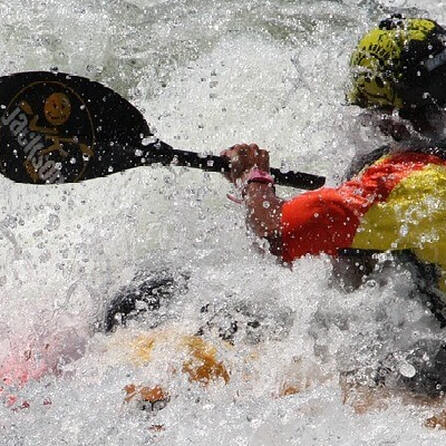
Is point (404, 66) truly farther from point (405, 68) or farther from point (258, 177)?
point (258, 177)

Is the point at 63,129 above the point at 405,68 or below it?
below

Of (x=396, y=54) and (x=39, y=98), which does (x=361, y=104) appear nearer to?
(x=396, y=54)

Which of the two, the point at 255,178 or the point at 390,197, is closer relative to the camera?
the point at 390,197

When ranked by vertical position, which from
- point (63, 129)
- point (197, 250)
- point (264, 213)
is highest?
point (63, 129)

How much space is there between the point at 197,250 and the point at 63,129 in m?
0.75

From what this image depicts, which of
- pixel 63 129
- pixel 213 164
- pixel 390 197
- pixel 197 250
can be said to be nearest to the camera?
pixel 390 197

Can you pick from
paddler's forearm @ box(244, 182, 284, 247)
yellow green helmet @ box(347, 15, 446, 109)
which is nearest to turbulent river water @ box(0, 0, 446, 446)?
paddler's forearm @ box(244, 182, 284, 247)

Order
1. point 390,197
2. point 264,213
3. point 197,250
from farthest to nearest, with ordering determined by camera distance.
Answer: point 197,250, point 264,213, point 390,197

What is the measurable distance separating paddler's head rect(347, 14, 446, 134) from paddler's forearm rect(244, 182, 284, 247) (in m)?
0.39

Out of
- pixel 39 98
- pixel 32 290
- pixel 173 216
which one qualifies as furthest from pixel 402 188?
pixel 173 216

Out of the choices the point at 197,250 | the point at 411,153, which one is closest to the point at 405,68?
the point at 411,153

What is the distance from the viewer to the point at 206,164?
2688mm

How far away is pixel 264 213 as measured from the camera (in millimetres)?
2557

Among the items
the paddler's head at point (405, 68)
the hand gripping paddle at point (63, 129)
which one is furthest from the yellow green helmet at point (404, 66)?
the hand gripping paddle at point (63, 129)
